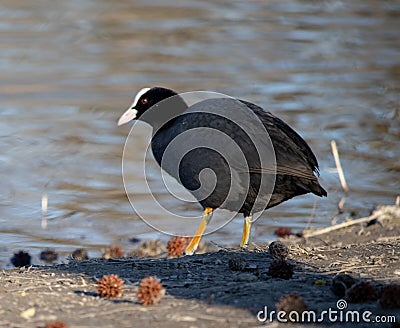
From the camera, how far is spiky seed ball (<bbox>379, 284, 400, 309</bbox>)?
3.98m

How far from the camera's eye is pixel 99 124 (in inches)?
406

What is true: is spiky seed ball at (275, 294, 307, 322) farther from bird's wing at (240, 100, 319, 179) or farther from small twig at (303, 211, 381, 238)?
small twig at (303, 211, 381, 238)

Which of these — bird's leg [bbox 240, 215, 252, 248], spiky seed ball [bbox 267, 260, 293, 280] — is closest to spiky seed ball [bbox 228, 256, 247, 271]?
spiky seed ball [bbox 267, 260, 293, 280]

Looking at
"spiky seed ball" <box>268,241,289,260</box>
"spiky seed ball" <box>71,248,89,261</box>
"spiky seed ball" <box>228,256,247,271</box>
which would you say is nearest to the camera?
"spiky seed ball" <box>228,256,247,271</box>

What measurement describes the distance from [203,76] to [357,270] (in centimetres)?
773

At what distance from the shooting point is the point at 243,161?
18.4 ft

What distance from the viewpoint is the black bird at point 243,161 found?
5562 mm

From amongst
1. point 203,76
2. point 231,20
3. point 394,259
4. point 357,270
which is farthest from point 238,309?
point 231,20

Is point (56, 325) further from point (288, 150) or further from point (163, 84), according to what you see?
point (163, 84)

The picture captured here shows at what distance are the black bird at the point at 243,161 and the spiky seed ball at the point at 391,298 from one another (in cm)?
156

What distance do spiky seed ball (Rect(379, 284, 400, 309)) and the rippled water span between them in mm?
3419

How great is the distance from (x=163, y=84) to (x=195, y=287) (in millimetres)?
7418

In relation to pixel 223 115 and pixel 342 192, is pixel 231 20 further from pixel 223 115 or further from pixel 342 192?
pixel 223 115

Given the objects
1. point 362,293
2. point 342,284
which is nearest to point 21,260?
point 342,284
